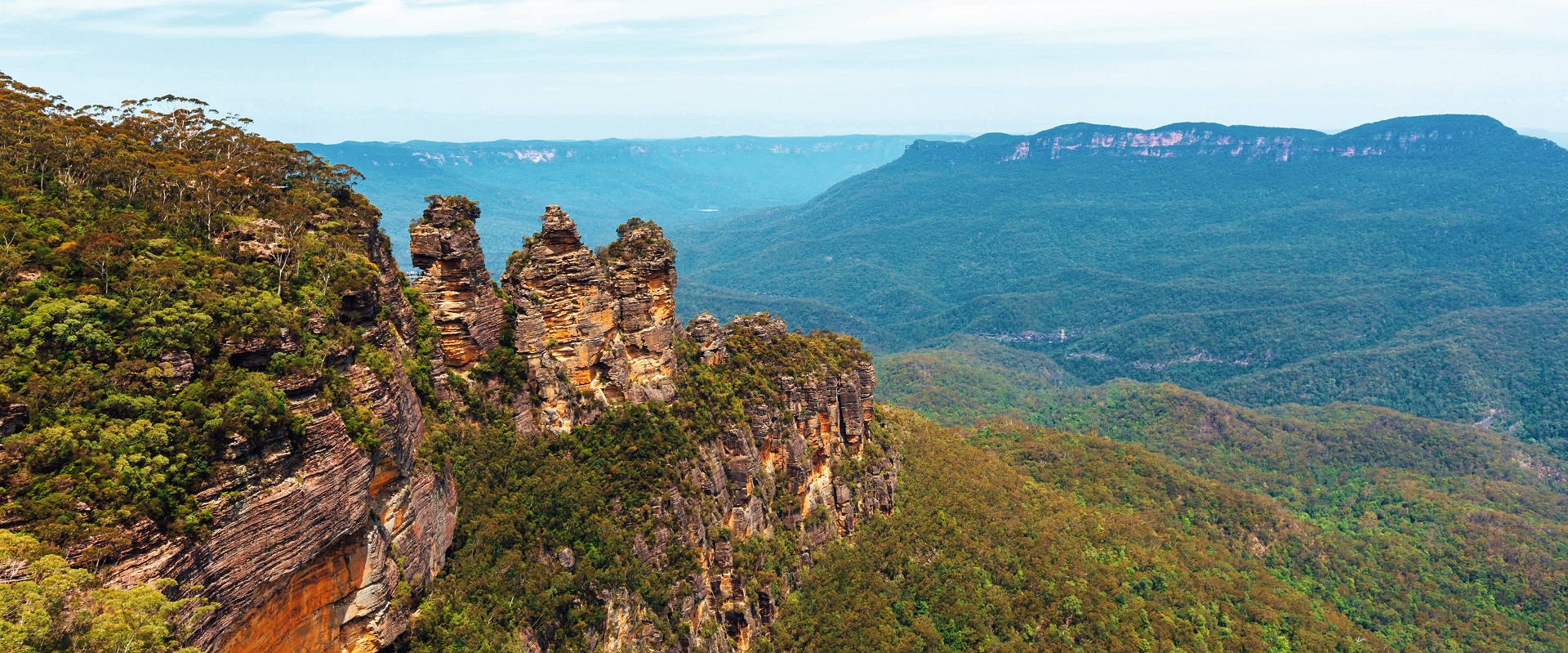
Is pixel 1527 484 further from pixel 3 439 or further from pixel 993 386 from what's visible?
pixel 3 439

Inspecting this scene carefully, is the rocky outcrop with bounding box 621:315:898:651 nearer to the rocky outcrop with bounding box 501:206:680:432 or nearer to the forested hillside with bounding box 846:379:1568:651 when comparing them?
the forested hillside with bounding box 846:379:1568:651

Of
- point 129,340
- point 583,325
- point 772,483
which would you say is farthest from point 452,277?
point 772,483

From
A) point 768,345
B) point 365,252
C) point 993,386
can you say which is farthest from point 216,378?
point 993,386

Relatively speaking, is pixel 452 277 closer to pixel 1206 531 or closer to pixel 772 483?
pixel 772 483

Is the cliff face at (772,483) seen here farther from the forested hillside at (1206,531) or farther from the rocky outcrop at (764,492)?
A: the forested hillside at (1206,531)

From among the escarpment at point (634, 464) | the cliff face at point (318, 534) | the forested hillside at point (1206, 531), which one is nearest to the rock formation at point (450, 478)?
the cliff face at point (318, 534)
